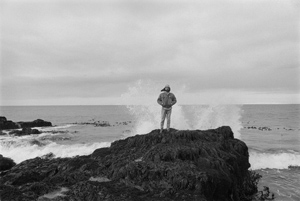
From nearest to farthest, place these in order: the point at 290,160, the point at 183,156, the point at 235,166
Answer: the point at 183,156, the point at 235,166, the point at 290,160

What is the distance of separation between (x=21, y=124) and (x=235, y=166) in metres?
51.8

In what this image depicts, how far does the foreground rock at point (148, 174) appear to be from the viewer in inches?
279

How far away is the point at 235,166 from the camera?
34.2ft

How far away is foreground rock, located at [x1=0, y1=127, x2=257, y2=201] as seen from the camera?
709cm

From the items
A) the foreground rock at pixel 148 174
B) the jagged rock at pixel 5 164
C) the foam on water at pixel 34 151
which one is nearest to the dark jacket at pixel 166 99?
the foreground rock at pixel 148 174

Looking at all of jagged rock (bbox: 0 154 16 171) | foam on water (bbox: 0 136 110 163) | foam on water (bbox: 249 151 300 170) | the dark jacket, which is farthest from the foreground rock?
foam on water (bbox: 0 136 110 163)

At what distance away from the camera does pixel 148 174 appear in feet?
26.7

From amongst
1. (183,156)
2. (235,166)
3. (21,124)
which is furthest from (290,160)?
(21,124)

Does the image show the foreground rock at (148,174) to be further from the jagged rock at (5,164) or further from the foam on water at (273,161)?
the foam on water at (273,161)

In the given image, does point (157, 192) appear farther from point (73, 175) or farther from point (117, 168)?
point (73, 175)

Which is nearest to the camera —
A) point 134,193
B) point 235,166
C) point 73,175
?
point 134,193

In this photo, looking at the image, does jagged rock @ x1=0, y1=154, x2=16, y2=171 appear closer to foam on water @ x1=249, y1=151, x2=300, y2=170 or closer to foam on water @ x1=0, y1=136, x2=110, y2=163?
foam on water @ x1=0, y1=136, x2=110, y2=163

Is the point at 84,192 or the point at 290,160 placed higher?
the point at 84,192

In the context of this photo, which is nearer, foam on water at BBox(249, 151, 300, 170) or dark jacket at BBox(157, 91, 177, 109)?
dark jacket at BBox(157, 91, 177, 109)
